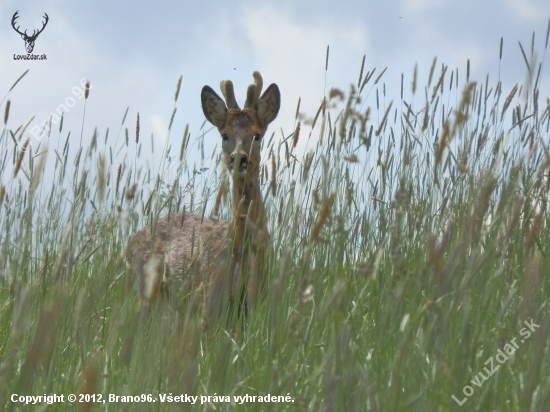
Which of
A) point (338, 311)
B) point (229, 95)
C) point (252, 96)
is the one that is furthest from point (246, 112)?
point (338, 311)

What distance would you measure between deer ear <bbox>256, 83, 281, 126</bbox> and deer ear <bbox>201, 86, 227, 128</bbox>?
0.91 ft

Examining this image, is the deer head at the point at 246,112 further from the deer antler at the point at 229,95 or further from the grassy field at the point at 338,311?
the grassy field at the point at 338,311

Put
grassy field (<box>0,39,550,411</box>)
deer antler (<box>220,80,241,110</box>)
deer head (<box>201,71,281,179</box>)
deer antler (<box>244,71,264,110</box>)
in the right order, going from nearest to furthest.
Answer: grassy field (<box>0,39,550,411</box>) → deer head (<box>201,71,281,179</box>) → deer antler (<box>244,71,264,110</box>) → deer antler (<box>220,80,241,110</box>)

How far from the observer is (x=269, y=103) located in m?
5.64

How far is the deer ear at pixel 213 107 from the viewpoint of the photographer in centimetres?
564

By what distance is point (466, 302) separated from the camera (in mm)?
1683

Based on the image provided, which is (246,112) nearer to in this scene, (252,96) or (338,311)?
(252,96)

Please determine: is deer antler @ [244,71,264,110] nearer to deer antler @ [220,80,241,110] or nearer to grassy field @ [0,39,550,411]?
deer antler @ [220,80,241,110]

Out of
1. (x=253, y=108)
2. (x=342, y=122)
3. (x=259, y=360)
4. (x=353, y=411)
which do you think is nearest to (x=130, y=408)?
(x=259, y=360)

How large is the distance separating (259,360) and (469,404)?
0.65 metres

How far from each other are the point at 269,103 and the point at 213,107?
433mm

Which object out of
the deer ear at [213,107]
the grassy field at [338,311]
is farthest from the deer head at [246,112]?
the grassy field at [338,311]

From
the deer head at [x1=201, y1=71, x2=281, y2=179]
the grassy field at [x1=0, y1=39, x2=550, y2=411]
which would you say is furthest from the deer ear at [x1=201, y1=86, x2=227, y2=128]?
the grassy field at [x1=0, y1=39, x2=550, y2=411]

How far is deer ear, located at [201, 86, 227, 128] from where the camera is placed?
5.64 metres
